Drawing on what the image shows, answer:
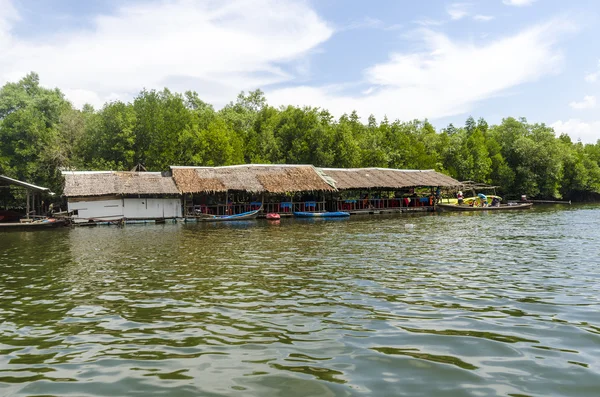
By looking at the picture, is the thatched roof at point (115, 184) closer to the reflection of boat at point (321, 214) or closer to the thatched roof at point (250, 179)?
the thatched roof at point (250, 179)

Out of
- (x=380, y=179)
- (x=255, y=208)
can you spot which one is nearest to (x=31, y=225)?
(x=255, y=208)

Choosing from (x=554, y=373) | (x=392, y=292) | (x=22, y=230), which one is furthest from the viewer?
(x=22, y=230)

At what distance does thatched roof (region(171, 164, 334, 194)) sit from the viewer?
3200cm

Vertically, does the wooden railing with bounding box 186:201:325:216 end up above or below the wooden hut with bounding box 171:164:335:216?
below

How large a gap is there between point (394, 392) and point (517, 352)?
6.58ft

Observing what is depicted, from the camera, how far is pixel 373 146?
5094cm

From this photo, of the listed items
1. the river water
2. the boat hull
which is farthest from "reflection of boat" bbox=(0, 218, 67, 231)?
the river water

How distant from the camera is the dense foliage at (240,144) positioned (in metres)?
38.9

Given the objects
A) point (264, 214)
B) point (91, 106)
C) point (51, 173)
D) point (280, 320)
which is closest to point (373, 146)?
point (264, 214)

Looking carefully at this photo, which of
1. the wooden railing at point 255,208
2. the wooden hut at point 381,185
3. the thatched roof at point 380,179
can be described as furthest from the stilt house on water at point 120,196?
the thatched roof at point 380,179

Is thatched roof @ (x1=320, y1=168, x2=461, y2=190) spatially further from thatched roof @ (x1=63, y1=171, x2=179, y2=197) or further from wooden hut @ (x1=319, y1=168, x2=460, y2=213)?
thatched roof @ (x1=63, y1=171, x2=179, y2=197)

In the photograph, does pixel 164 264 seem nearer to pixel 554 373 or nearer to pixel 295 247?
pixel 295 247

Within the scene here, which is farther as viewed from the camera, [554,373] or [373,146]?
[373,146]

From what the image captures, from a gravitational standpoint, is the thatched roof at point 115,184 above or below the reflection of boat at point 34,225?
above
